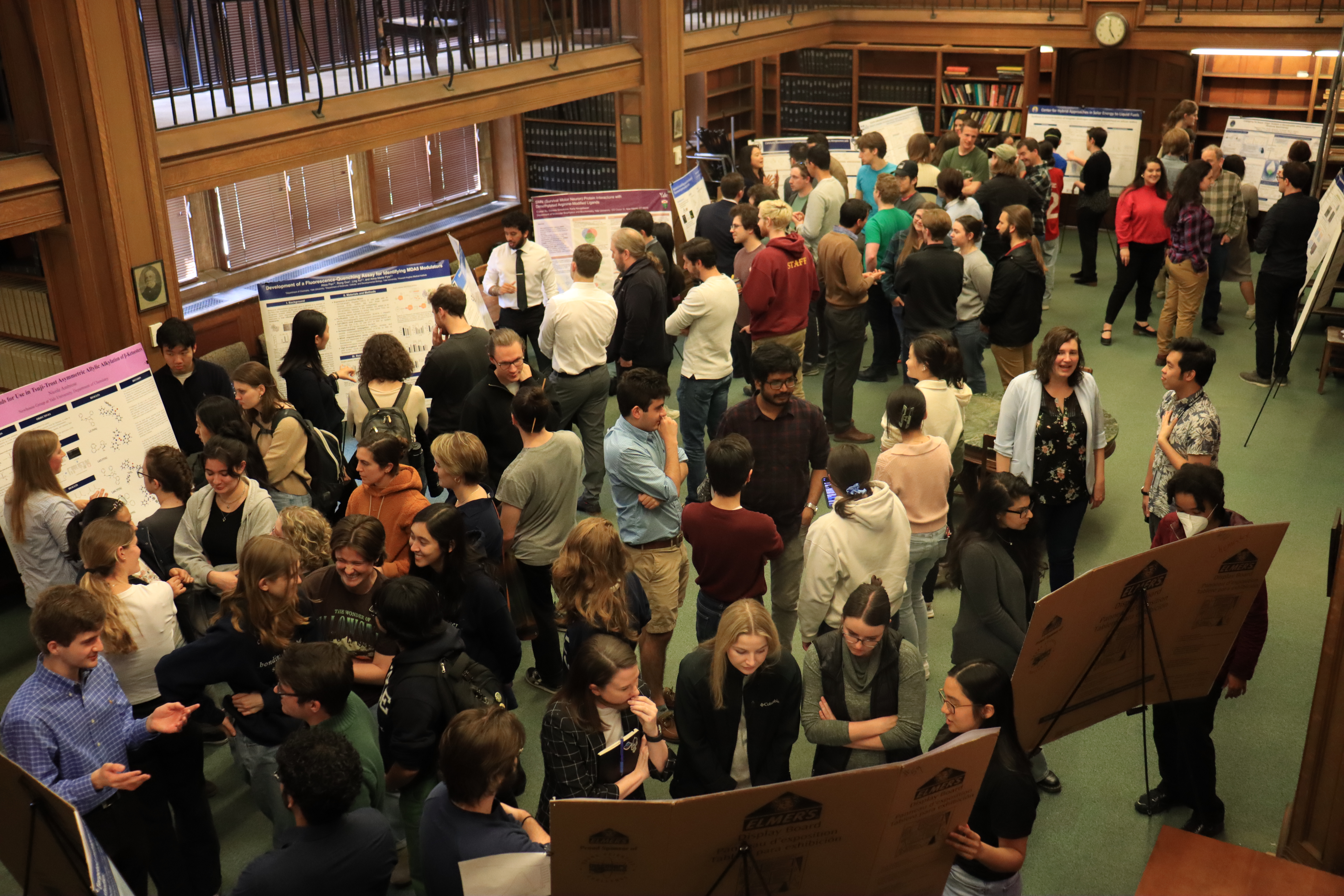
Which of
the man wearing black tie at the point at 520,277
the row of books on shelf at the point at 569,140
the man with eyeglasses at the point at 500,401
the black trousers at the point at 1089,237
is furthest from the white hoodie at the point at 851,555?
the row of books on shelf at the point at 569,140

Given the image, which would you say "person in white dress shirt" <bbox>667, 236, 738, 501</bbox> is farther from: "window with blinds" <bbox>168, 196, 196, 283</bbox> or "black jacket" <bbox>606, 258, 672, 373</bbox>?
"window with blinds" <bbox>168, 196, 196, 283</bbox>

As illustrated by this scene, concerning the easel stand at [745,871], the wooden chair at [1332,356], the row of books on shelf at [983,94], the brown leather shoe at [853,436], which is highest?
the row of books on shelf at [983,94]

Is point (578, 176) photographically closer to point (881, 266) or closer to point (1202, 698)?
point (881, 266)

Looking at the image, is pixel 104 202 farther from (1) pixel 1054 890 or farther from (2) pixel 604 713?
(1) pixel 1054 890

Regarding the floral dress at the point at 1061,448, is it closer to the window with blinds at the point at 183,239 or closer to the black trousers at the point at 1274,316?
the black trousers at the point at 1274,316

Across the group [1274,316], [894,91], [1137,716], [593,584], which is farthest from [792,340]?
[894,91]

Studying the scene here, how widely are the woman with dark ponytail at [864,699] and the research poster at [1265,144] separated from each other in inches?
374

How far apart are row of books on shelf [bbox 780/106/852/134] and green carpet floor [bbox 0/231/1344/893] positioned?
5.90 m

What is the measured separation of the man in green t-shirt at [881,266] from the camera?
316 inches

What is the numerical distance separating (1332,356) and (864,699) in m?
7.15

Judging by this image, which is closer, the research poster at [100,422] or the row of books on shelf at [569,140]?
the research poster at [100,422]

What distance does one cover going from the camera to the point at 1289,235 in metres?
7.91

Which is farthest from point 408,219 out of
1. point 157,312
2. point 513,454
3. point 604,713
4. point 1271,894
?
point 1271,894

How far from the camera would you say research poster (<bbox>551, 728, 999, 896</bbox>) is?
2383mm
